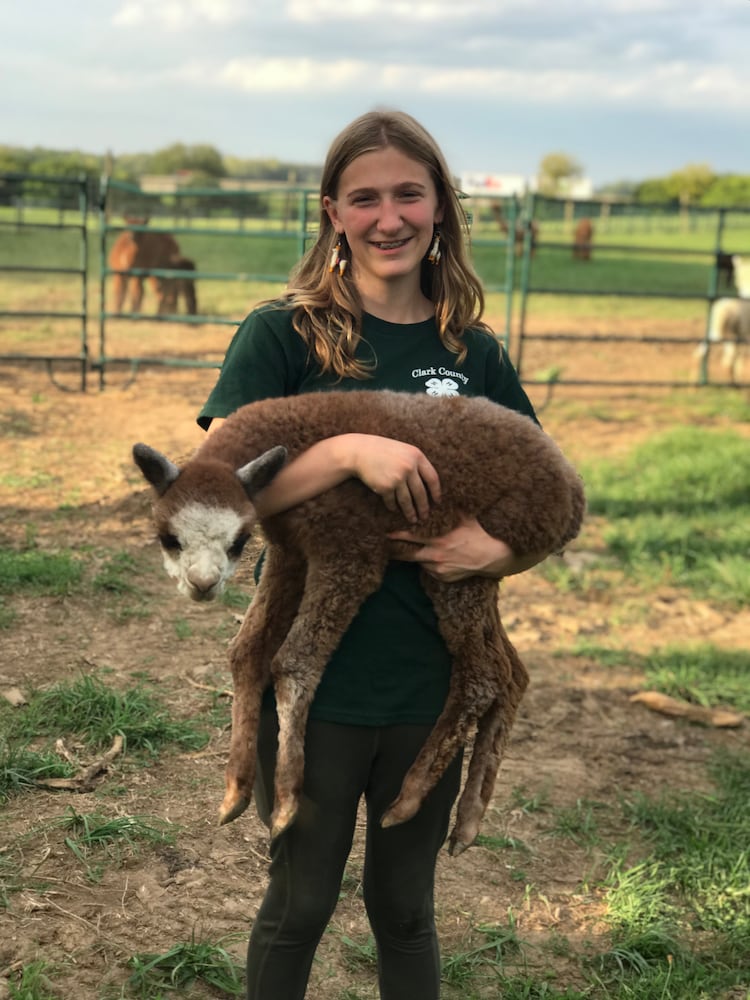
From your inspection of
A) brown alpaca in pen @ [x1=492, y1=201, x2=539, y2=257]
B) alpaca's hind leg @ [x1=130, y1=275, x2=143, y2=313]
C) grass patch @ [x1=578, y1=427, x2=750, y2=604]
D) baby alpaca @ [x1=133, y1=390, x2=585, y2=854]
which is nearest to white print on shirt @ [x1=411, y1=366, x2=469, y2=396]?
baby alpaca @ [x1=133, y1=390, x2=585, y2=854]

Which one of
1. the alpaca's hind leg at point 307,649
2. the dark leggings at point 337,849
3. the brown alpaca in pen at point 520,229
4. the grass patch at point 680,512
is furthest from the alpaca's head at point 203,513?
the brown alpaca in pen at point 520,229

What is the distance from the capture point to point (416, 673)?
6.87 ft

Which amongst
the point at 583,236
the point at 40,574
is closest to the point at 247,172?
the point at 583,236

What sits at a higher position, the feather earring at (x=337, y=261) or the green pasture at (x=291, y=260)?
the green pasture at (x=291, y=260)

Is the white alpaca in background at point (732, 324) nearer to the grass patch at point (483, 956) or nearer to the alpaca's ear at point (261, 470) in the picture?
the grass patch at point (483, 956)

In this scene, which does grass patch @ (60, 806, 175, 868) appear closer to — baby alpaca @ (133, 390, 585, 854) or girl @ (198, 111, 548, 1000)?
girl @ (198, 111, 548, 1000)

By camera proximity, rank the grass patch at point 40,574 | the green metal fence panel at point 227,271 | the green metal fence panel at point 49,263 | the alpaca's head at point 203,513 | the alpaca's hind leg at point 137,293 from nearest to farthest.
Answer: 1. the alpaca's head at point 203,513
2. the grass patch at point 40,574
3. the green metal fence panel at point 49,263
4. the green metal fence panel at point 227,271
5. the alpaca's hind leg at point 137,293

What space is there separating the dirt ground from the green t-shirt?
1.25 meters

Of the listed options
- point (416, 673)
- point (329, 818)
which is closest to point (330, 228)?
point (416, 673)

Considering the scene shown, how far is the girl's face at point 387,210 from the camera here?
7.08ft

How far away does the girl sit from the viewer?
2.04m

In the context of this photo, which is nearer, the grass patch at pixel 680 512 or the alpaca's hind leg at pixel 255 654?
the alpaca's hind leg at pixel 255 654

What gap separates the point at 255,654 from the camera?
2.08 meters

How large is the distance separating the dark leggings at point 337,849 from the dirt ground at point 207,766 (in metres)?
0.77
